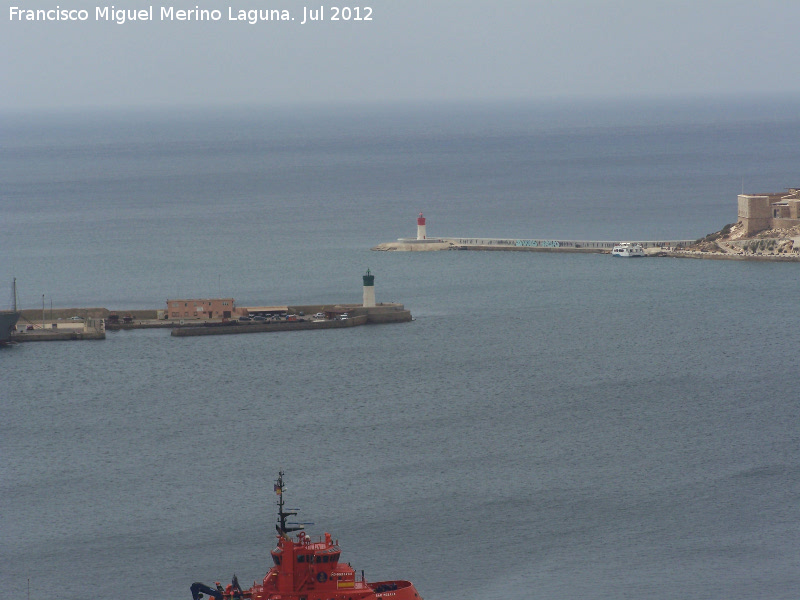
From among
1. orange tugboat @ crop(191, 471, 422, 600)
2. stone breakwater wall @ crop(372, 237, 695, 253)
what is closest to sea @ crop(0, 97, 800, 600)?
stone breakwater wall @ crop(372, 237, 695, 253)

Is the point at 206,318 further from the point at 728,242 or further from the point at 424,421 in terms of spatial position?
the point at 728,242

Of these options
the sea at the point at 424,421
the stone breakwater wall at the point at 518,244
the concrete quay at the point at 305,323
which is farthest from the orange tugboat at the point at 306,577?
the stone breakwater wall at the point at 518,244

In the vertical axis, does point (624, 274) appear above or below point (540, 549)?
above

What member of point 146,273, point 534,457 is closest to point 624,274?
point 146,273

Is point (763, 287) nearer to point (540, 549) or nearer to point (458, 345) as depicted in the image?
point (458, 345)

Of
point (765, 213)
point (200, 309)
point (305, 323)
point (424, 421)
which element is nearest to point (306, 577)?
point (424, 421)

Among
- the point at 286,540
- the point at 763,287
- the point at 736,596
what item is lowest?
the point at 736,596

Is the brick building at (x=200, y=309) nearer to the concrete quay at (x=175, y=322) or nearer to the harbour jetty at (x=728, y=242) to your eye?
the concrete quay at (x=175, y=322)

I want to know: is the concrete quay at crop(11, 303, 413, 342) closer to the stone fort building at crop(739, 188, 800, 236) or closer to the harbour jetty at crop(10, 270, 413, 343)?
the harbour jetty at crop(10, 270, 413, 343)
